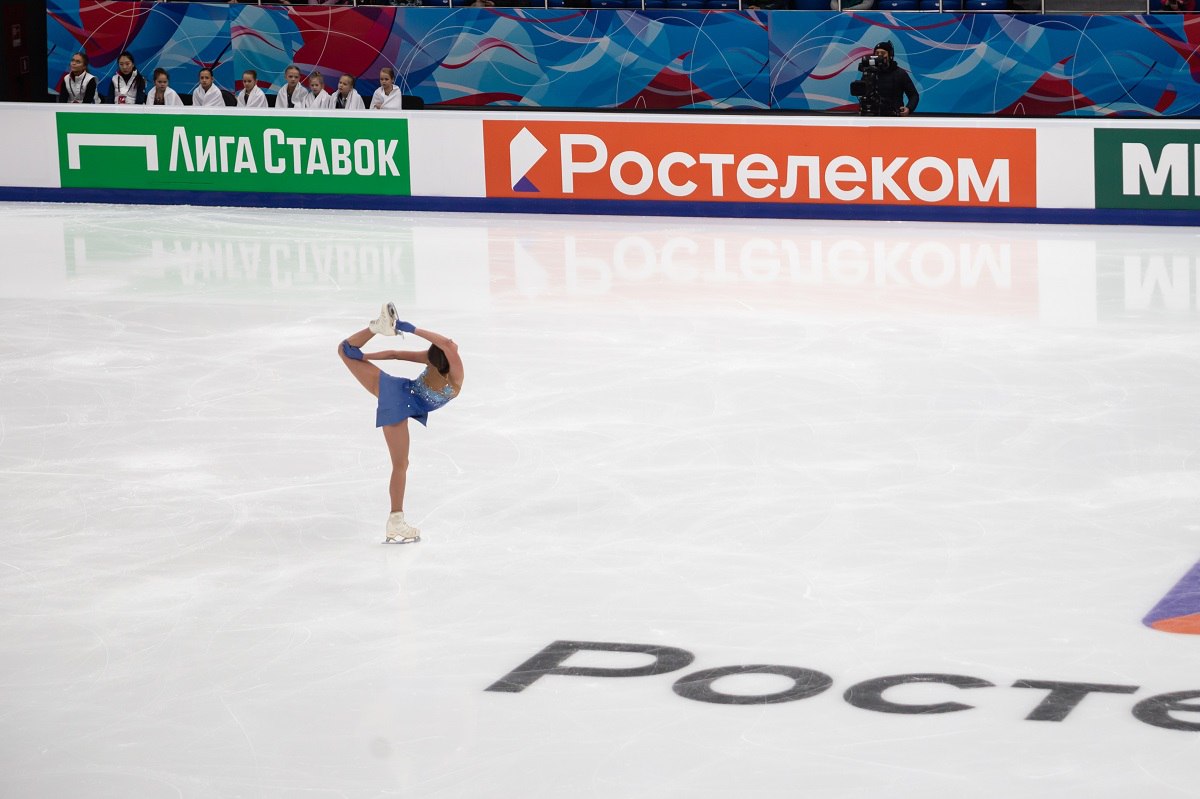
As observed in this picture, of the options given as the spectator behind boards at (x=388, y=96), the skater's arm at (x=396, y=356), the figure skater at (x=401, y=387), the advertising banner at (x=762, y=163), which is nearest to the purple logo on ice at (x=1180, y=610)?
the figure skater at (x=401, y=387)

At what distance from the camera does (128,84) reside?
715 inches

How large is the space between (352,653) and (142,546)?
161 cm

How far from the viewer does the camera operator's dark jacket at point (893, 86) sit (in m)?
16.3

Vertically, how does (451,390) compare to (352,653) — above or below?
A: above

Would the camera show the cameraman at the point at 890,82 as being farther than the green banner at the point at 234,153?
No

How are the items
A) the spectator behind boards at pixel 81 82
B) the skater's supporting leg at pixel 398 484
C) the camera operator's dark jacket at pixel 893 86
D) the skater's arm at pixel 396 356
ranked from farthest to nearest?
the spectator behind boards at pixel 81 82
the camera operator's dark jacket at pixel 893 86
the skater's supporting leg at pixel 398 484
the skater's arm at pixel 396 356

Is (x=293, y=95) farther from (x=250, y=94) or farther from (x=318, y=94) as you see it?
(x=250, y=94)

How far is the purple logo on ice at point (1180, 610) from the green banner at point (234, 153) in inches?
468

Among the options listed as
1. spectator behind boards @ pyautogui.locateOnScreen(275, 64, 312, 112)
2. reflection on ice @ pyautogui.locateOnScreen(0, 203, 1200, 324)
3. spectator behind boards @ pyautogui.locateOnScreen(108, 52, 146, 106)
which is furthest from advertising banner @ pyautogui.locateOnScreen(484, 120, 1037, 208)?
spectator behind boards @ pyautogui.locateOnScreen(108, 52, 146, 106)

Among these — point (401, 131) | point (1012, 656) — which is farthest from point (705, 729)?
point (401, 131)

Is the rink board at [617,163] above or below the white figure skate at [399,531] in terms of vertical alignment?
above

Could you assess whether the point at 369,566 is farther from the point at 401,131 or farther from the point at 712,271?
the point at 401,131

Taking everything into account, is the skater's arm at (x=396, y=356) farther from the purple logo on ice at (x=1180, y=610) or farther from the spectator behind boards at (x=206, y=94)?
the spectator behind boards at (x=206, y=94)

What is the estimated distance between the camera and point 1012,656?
574 centimetres
